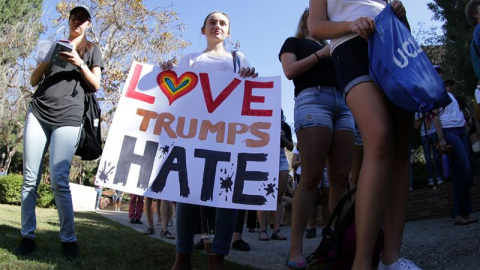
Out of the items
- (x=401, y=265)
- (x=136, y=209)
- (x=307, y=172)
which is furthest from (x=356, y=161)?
(x=136, y=209)

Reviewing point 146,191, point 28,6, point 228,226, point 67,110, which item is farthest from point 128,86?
point 28,6

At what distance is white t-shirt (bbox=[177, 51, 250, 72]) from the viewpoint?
11.7ft

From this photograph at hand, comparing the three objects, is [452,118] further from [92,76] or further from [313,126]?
[92,76]

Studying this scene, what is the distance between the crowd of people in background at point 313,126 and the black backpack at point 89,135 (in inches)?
2.9

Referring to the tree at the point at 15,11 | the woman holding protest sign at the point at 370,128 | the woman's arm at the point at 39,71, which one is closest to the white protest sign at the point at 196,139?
the woman's arm at the point at 39,71

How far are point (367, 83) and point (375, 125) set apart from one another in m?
0.21

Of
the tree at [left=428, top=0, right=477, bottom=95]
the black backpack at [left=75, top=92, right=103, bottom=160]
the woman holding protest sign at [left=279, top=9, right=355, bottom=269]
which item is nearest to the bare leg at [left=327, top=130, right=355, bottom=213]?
the woman holding protest sign at [left=279, top=9, right=355, bottom=269]

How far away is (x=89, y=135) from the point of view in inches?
135

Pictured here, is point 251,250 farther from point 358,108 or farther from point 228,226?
point 358,108

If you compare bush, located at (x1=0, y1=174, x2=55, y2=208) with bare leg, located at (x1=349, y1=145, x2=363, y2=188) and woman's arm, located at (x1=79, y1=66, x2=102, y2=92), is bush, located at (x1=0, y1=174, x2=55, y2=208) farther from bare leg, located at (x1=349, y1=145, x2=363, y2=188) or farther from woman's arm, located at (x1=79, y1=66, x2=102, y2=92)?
bare leg, located at (x1=349, y1=145, x2=363, y2=188)

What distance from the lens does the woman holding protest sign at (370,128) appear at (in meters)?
1.97

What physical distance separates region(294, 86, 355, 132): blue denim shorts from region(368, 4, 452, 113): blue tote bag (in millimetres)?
979

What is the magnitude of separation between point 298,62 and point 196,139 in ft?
3.08

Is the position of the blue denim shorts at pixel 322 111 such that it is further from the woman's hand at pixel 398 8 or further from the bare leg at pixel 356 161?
the woman's hand at pixel 398 8
